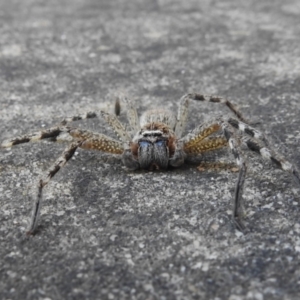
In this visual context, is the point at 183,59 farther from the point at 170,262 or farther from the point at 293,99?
the point at 170,262

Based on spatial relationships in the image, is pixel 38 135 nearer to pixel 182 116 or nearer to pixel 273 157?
pixel 182 116

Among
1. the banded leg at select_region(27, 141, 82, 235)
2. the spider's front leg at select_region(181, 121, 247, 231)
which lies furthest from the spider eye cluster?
the banded leg at select_region(27, 141, 82, 235)

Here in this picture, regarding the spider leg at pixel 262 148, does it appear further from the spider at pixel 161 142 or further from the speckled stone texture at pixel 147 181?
the speckled stone texture at pixel 147 181

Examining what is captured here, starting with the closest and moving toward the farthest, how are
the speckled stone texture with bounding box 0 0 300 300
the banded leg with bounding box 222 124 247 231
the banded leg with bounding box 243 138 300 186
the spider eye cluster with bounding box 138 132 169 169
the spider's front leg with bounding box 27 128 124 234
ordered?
1. the speckled stone texture with bounding box 0 0 300 300
2. the banded leg with bounding box 222 124 247 231
3. the banded leg with bounding box 243 138 300 186
4. the spider's front leg with bounding box 27 128 124 234
5. the spider eye cluster with bounding box 138 132 169 169

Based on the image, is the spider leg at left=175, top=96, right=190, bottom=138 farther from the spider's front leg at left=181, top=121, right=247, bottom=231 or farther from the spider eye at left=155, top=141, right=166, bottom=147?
the spider eye at left=155, top=141, right=166, bottom=147

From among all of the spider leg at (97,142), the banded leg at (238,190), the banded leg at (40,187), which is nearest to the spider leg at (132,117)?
the spider leg at (97,142)

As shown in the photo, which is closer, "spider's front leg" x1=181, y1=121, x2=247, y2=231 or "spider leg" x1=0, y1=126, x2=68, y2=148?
"spider's front leg" x1=181, y1=121, x2=247, y2=231

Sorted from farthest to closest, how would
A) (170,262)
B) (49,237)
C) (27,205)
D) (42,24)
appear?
1. (42,24)
2. (27,205)
3. (49,237)
4. (170,262)

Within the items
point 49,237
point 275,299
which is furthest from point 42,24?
point 275,299
